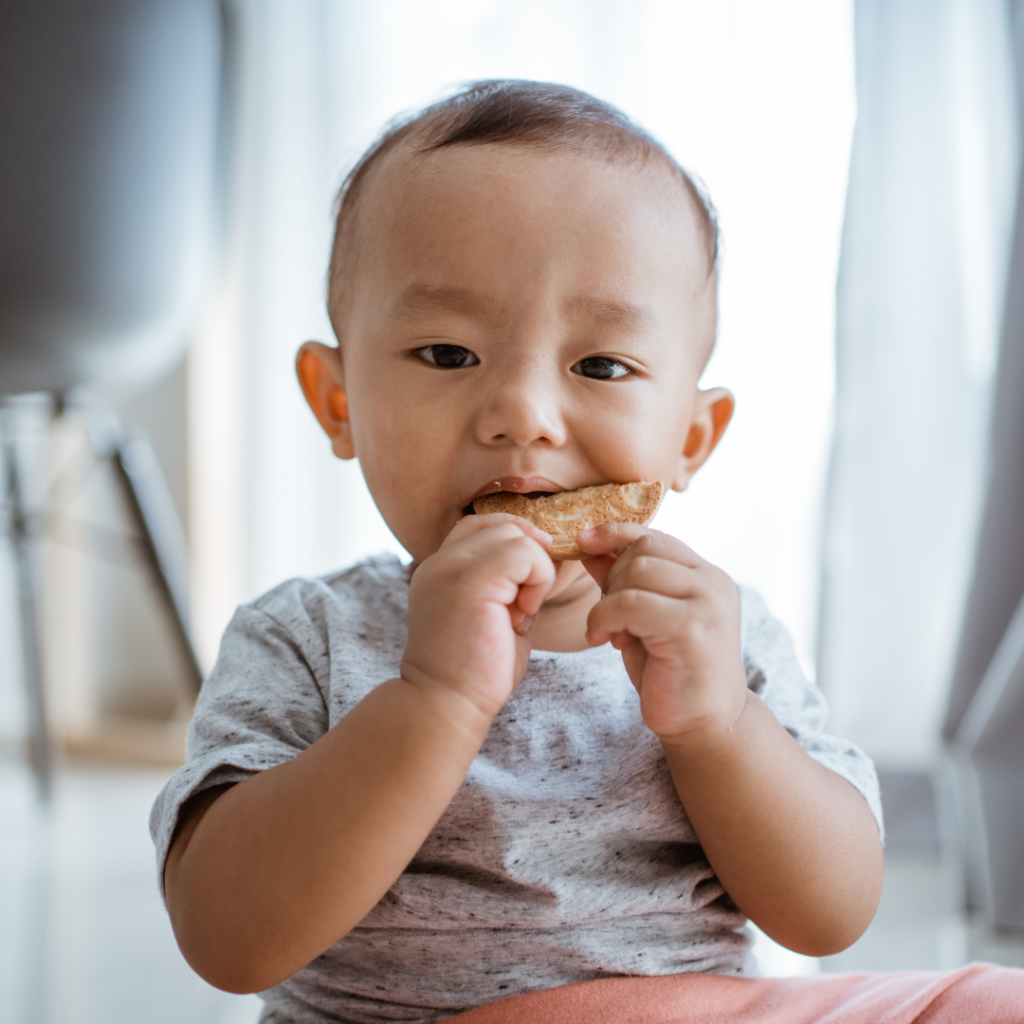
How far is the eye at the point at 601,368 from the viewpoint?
Result: 650mm

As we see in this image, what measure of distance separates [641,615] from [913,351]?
0.89 meters

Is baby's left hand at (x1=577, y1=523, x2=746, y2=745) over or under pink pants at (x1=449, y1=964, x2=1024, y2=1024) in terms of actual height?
over

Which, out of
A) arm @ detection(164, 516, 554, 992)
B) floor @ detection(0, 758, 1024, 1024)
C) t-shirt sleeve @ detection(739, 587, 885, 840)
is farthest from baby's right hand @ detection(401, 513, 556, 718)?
floor @ detection(0, 758, 1024, 1024)

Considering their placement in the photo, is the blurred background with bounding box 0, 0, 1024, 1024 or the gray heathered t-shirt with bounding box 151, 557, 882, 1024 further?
the blurred background with bounding box 0, 0, 1024, 1024

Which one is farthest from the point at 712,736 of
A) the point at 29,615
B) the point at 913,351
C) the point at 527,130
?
the point at 29,615

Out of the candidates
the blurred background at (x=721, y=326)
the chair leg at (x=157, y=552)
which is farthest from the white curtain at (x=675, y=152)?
the chair leg at (x=157, y=552)

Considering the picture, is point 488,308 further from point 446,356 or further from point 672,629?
point 672,629

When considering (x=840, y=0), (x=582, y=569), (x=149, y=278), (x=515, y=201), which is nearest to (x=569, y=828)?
(x=582, y=569)

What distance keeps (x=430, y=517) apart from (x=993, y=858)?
0.74 m

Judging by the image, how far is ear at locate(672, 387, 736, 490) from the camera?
0.78 m

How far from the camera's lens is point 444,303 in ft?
2.09

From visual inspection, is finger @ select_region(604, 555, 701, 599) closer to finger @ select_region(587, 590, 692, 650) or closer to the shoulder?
finger @ select_region(587, 590, 692, 650)

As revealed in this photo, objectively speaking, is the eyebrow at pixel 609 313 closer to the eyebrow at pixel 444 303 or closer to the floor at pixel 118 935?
the eyebrow at pixel 444 303

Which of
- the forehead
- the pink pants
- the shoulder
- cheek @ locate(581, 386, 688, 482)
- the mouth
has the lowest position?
the pink pants
